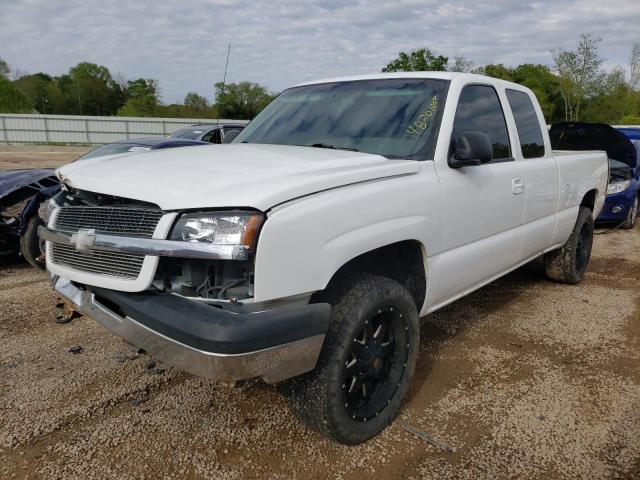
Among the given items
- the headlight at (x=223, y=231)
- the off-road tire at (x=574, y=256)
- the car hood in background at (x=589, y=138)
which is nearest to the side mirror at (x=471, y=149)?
the headlight at (x=223, y=231)

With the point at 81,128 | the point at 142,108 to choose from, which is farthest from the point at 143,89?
the point at 81,128

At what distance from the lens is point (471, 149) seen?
305 centimetres

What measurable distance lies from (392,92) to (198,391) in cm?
226

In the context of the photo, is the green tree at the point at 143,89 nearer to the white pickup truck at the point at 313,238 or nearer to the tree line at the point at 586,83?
the tree line at the point at 586,83

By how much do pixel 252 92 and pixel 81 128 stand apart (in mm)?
12312

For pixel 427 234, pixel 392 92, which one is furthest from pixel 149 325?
pixel 392 92

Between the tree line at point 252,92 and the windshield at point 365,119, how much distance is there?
32.8 inches

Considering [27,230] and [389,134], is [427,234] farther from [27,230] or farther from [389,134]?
[27,230]

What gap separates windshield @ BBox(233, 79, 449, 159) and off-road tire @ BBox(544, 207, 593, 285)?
9.12 feet

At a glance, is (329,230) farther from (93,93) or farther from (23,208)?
(93,93)

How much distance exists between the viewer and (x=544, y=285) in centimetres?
562

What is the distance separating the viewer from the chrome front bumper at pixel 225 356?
2.03 metres

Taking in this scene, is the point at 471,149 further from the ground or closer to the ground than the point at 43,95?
closer to the ground

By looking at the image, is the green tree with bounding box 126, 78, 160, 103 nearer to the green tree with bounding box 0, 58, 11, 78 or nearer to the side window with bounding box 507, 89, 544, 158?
the green tree with bounding box 0, 58, 11, 78
